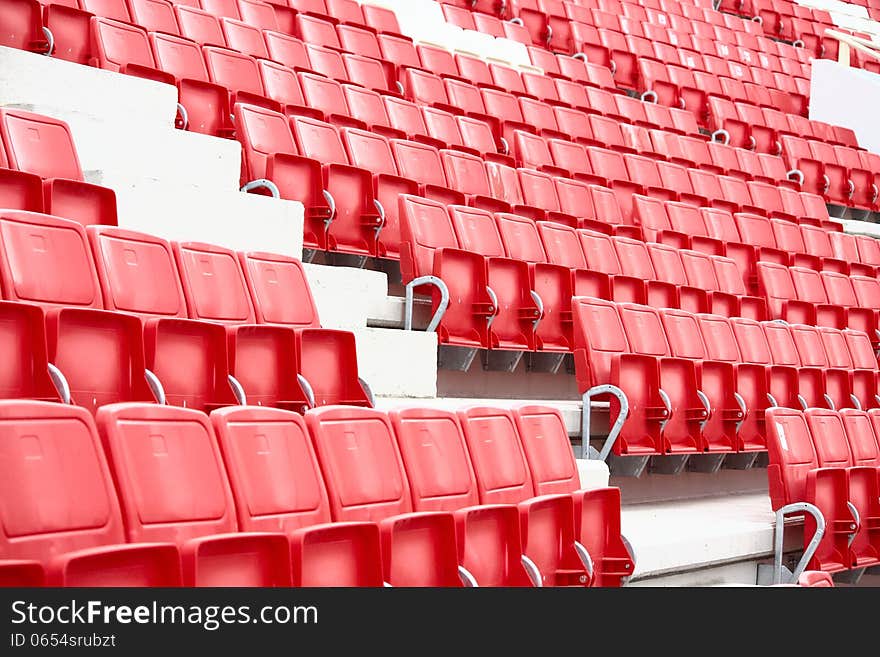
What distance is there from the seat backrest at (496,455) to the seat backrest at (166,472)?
259 millimetres

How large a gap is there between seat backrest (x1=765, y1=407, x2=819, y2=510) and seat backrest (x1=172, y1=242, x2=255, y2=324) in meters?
0.58

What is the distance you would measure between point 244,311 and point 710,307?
86cm

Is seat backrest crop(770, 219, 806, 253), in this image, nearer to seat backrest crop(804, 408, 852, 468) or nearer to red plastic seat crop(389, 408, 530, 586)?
seat backrest crop(804, 408, 852, 468)

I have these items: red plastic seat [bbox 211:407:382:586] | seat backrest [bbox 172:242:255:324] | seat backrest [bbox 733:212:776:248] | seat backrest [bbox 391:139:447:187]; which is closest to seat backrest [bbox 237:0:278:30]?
seat backrest [bbox 391:139:447:187]

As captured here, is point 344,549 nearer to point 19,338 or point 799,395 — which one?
point 19,338

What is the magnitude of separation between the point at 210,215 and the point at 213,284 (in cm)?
19

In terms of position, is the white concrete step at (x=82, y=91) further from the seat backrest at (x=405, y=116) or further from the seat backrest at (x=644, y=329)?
the seat backrest at (x=644, y=329)

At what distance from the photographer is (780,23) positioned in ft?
12.1

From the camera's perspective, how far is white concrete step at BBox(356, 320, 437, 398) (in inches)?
45.5

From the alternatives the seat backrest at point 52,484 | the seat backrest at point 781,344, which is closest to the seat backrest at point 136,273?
the seat backrest at point 52,484

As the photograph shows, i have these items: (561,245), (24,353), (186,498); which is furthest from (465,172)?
(186,498)

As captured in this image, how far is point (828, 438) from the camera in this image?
1.34 metres

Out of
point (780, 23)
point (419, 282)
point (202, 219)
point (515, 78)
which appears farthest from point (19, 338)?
point (780, 23)

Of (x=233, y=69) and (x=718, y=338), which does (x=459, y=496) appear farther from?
(x=233, y=69)
